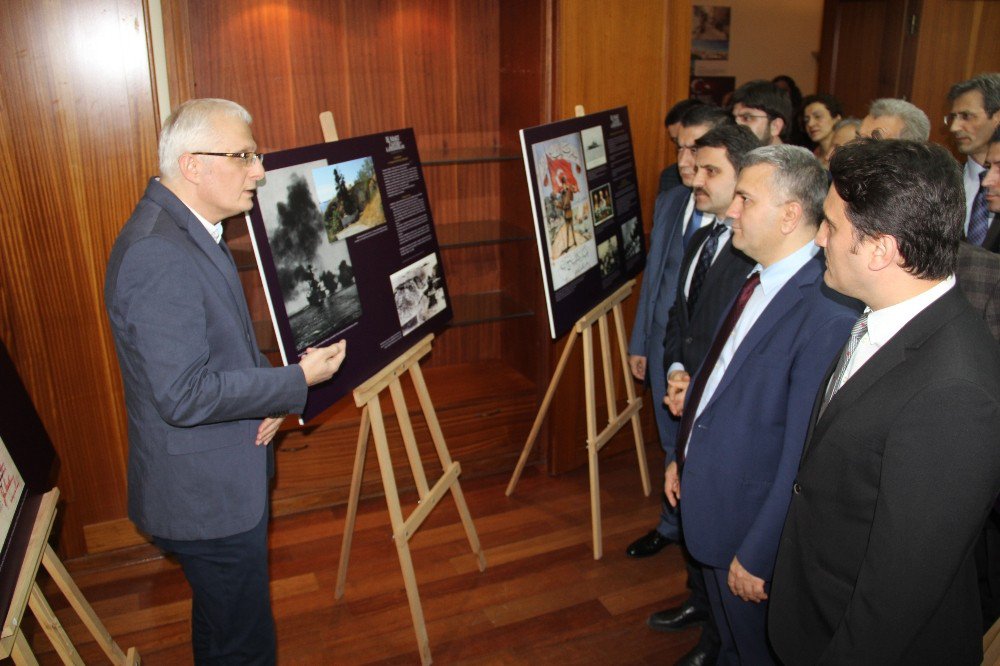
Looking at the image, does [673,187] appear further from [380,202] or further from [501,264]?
[380,202]

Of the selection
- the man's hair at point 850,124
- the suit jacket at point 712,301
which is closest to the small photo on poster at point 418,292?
the suit jacket at point 712,301

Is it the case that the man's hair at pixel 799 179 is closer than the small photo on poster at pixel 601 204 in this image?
Yes

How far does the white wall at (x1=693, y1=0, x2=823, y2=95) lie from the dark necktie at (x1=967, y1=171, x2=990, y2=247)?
14.5 feet

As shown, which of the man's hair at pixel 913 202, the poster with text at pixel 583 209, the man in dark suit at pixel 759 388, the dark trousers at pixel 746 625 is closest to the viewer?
the man's hair at pixel 913 202

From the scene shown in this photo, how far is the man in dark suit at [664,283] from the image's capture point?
3.23 metres

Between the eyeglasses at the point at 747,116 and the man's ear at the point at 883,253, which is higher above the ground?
the eyeglasses at the point at 747,116

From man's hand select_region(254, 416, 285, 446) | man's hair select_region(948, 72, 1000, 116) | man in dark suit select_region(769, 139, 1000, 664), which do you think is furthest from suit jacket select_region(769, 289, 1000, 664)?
man's hair select_region(948, 72, 1000, 116)

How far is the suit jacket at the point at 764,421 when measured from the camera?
6.07 ft

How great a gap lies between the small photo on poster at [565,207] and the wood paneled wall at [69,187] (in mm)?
1518

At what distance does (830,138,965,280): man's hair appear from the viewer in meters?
1.39

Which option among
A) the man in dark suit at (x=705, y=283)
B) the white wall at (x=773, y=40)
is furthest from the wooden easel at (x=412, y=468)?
the white wall at (x=773, y=40)

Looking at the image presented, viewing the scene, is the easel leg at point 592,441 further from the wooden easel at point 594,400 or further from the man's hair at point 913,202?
the man's hair at point 913,202

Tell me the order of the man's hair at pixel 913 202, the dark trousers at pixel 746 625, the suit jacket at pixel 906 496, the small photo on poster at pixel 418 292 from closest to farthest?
the suit jacket at pixel 906 496 < the man's hair at pixel 913 202 < the dark trousers at pixel 746 625 < the small photo on poster at pixel 418 292

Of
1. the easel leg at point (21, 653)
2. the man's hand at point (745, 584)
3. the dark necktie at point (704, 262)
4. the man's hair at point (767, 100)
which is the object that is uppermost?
the man's hair at point (767, 100)
